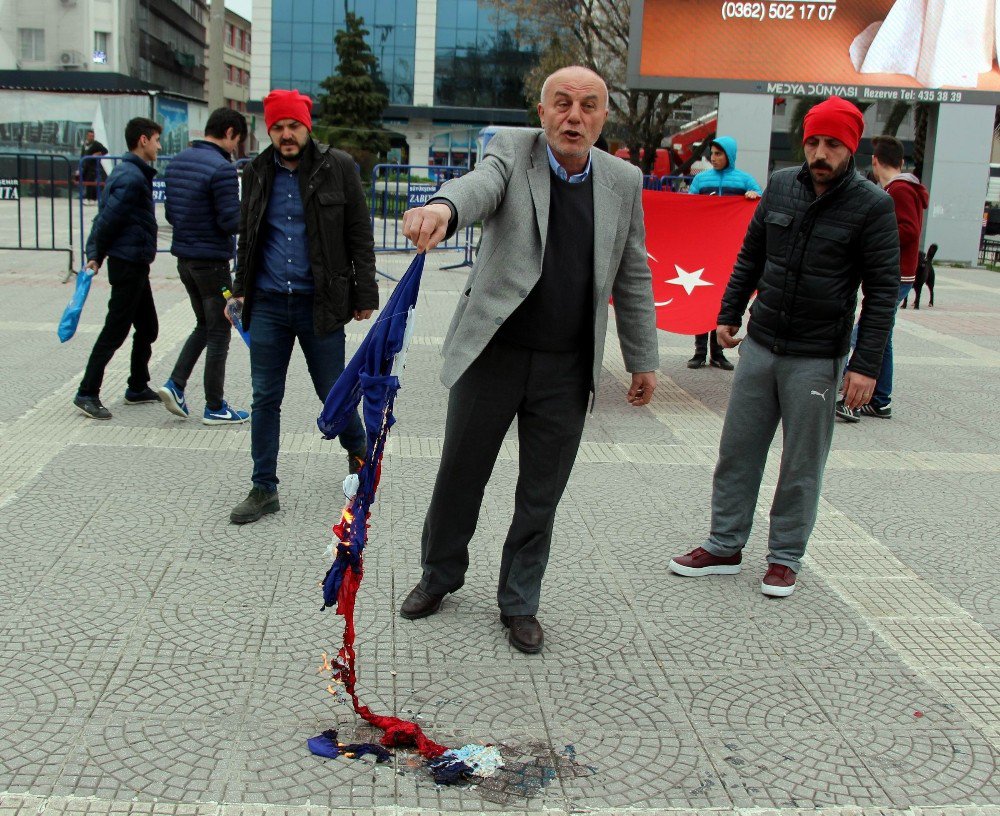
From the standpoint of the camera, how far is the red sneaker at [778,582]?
440 cm

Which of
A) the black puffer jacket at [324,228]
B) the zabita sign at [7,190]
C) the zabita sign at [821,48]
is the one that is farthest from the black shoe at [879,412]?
the zabita sign at [7,190]

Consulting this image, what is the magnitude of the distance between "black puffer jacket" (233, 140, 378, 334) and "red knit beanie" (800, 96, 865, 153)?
1948 mm

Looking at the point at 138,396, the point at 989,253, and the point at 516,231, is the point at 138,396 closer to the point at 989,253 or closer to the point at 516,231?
the point at 516,231

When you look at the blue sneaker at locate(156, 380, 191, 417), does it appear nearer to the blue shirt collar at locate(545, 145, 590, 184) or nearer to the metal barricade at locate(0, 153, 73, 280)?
the blue shirt collar at locate(545, 145, 590, 184)

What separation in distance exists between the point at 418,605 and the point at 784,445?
1.65 metres

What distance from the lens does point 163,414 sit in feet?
22.6

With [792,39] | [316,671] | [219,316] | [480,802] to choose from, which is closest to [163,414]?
[219,316]

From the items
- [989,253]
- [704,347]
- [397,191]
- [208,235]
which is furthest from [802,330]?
[989,253]

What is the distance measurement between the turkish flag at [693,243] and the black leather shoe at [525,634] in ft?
16.2

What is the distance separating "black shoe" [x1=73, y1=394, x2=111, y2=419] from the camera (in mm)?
6660

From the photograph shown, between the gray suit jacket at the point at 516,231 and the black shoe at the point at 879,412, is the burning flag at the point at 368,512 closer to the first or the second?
the gray suit jacket at the point at 516,231

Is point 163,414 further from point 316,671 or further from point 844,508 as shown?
point 844,508

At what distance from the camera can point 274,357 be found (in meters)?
4.96

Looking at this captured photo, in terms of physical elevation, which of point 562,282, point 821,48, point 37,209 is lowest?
point 37,209
